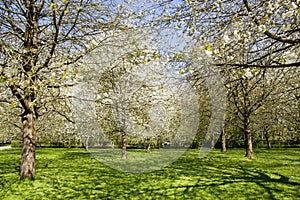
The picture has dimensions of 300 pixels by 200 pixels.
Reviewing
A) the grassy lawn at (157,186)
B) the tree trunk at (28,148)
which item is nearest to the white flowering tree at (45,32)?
the tree trunk at (28,148)

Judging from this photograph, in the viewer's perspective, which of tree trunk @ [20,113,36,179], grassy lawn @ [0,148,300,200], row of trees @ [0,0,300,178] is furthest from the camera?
tree trunk @ [20,113,36,179]

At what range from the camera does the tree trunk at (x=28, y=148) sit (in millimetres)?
7684

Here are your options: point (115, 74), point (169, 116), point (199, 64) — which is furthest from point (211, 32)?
point (169, 116)

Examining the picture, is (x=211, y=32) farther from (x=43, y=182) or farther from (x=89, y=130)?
(x=89, y=130)

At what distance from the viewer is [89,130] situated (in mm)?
18594

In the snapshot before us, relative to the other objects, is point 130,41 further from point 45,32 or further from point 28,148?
point 28,148

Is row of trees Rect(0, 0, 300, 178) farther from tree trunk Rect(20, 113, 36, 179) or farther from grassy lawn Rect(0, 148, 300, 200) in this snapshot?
grassy lawn Rect(0, 148, 300, 200)

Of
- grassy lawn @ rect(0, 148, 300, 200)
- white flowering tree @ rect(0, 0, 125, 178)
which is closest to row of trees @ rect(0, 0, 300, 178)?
white flowering tree @ rect(0, 0, 125, 178)

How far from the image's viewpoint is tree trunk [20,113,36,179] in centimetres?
768

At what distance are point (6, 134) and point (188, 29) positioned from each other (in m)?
25.6

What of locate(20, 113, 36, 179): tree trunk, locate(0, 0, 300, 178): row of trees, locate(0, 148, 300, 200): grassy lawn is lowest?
locate(0, 148, 300, 200): grassy lawn

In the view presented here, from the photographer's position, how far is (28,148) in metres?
7.75

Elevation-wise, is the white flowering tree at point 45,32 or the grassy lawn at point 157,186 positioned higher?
the white flowering tree at point 45,32

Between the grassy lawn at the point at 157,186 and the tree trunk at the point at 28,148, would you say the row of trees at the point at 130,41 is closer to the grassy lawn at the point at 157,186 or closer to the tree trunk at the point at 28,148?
the tree trunk at the point at 28,148
